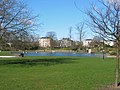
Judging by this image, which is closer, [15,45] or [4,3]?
[4,3]

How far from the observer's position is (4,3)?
3231 cm

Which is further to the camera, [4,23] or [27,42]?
[27,42]

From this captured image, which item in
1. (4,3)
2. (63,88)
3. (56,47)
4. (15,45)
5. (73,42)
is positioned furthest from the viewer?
(56,47)

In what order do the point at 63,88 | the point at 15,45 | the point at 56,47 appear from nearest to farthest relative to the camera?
the point at 63,88, the point at 15,45, the point at 56,47

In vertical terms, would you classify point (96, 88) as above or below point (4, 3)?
below

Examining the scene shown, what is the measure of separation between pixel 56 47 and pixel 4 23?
96.0m

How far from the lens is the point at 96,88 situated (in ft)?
45.6

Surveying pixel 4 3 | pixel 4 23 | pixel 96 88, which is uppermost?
pixel 4 3

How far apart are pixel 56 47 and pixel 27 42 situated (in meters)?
92.8

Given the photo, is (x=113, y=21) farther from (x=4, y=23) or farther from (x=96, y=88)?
(x=4, y=23)

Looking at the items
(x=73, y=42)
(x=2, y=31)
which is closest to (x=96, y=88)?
(x=2, y=31)

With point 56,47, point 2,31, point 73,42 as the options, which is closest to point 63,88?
point 2,31

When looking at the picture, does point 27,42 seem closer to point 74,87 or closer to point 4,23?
point 4,23

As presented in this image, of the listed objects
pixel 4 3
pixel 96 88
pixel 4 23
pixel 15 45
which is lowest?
pixel 96 88
